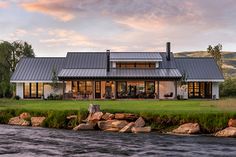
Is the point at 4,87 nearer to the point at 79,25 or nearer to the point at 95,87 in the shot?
the point at 95,87

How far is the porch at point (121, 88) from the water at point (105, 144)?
89.8 feet

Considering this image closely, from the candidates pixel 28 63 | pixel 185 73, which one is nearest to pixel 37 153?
pixel 185 73

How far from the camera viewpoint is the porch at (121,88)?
5269 cm

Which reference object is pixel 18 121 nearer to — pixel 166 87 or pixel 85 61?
pixel 166 87

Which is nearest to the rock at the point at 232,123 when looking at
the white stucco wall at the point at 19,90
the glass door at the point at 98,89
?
the glass door at the point at 98,89

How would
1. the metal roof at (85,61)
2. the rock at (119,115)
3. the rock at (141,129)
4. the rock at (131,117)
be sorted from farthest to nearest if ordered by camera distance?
the metal roof at (85,61)
the rock at (119,115)
the rock at (131,117)
the rock at (141,129)

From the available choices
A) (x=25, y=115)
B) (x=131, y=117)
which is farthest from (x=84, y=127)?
(x=25, y=115)

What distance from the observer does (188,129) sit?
24.5 metres

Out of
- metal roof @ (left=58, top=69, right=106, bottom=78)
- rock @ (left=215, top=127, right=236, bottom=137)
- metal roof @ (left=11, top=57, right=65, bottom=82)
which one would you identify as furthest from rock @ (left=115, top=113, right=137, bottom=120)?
metal roof @ (left=11, top=57, right=65, bottom=82)

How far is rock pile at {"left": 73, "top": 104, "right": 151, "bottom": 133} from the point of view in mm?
25797

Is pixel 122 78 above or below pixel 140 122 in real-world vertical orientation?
above

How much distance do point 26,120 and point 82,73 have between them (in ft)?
77.9

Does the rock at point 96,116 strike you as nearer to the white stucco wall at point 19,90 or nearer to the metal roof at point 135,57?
the metal roof at point 135,57

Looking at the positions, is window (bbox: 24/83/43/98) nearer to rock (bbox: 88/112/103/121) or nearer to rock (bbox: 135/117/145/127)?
rock (bbox: 88/112/103/121)
